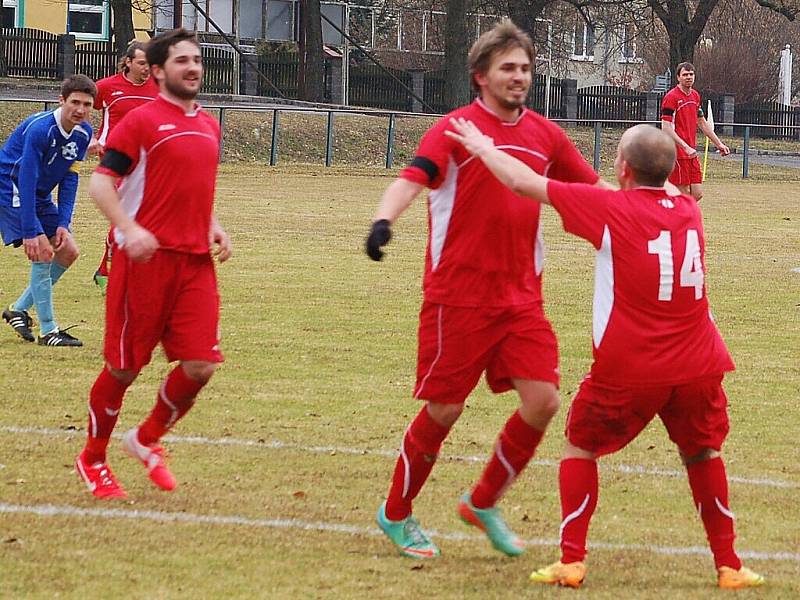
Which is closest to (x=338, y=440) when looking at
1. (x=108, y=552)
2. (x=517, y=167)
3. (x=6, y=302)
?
(x=108, y=552)

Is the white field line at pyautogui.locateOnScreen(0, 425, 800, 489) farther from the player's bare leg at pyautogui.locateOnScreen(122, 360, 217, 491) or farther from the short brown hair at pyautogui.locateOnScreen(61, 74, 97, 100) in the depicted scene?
the short brown hair at pyautogui.locateOnScreen(61, 74, 97, 100)

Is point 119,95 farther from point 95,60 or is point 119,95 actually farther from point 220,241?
point 95,60

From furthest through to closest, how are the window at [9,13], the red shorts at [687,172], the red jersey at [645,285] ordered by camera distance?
the window at [9,13]
the red shorts at [687,172]
the red jersey at [645,285]

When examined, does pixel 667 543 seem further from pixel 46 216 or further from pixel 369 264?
pixel 369 264

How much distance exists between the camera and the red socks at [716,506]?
17.1 ft

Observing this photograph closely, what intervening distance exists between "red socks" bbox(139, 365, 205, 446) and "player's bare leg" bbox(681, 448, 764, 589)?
2.19 meters

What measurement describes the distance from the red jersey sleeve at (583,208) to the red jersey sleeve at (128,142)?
1848 mm

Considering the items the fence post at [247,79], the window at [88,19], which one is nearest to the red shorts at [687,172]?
the fence post at [247,79]

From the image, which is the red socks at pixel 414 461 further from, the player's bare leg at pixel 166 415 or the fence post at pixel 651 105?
the fence post at pixel 651 105

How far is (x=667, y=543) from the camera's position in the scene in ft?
19.1

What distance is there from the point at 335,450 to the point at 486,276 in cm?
218

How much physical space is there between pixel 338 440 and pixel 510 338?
90.9 inches

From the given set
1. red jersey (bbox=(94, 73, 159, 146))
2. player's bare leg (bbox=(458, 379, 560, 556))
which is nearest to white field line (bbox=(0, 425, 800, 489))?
player's bare leg (bbox=(458, 379, 560, 556))

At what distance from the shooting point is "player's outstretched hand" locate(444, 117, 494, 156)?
5.21 m
